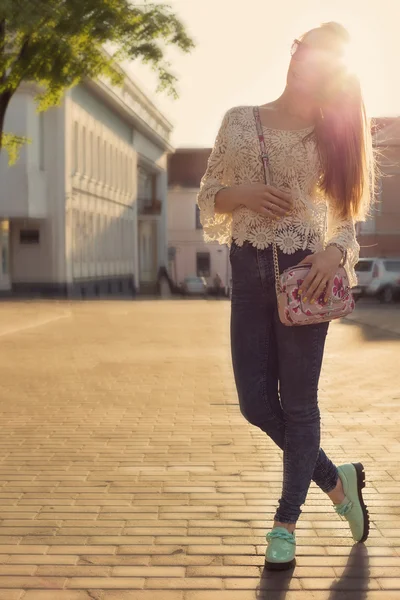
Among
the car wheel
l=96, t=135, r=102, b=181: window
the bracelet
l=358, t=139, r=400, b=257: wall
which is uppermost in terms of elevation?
l=96, t=135, r=102, b=181: window

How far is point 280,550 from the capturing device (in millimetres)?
4094

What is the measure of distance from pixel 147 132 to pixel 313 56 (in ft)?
200

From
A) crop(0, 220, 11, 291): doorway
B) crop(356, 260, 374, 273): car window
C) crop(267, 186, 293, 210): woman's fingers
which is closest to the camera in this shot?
crop(267, 186, 293, 210): woman's fingers

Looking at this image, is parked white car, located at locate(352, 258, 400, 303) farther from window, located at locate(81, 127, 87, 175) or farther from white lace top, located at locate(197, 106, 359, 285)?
white lace top, located at locate(197, 106, 359, 285)

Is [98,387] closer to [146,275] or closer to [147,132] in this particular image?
[147,132]

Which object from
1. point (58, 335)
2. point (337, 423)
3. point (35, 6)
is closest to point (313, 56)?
point (337, 423)

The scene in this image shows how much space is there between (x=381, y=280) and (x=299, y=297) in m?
35.8

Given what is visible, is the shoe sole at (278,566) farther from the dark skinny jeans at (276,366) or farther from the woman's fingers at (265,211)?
the woman's fingers at (265,211)

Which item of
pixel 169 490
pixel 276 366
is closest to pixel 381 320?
pixel 169 490

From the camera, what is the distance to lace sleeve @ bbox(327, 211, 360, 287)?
4.04 m

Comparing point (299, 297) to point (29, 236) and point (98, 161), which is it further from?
point (98, 161)

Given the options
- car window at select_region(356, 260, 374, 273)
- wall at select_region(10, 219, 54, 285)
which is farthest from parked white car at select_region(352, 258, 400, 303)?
wall at select_region(10, 219, 54, 285)

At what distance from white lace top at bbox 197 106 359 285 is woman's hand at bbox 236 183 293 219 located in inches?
2.5

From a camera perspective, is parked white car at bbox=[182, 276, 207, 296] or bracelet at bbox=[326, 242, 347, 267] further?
parked white car at bbox=[182, 276, 207, 296]
